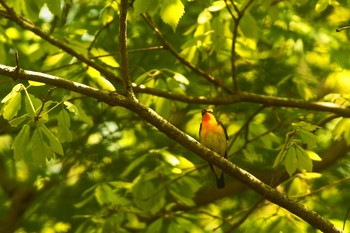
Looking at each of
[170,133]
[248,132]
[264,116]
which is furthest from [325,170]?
[170,133]

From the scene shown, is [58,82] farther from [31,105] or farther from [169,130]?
[169,130]

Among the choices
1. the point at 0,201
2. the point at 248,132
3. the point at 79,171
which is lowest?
the point at 0,201

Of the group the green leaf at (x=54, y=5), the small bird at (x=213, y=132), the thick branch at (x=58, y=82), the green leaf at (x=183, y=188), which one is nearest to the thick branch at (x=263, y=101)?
the small bird at (x=213, y=132)

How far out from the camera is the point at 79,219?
6777 mm

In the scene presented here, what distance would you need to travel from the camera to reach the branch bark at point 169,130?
3334mm

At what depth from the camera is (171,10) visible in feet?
12.1

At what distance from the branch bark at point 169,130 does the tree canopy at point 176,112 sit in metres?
0.95

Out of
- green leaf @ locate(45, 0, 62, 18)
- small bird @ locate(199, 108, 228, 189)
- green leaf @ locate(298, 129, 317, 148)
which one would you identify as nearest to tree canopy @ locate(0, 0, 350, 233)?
small bird @ locate(199, 108, 228, 189)

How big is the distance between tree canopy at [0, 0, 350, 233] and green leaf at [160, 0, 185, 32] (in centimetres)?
88

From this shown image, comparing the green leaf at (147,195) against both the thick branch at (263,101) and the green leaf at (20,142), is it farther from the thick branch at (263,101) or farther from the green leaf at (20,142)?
the green leaf at (20,142)

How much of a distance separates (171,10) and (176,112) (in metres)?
4.24

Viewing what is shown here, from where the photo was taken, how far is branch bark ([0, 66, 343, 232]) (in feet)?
10.9

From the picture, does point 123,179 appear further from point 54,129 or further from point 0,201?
point 0,201

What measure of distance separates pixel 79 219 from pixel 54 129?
1.15m
